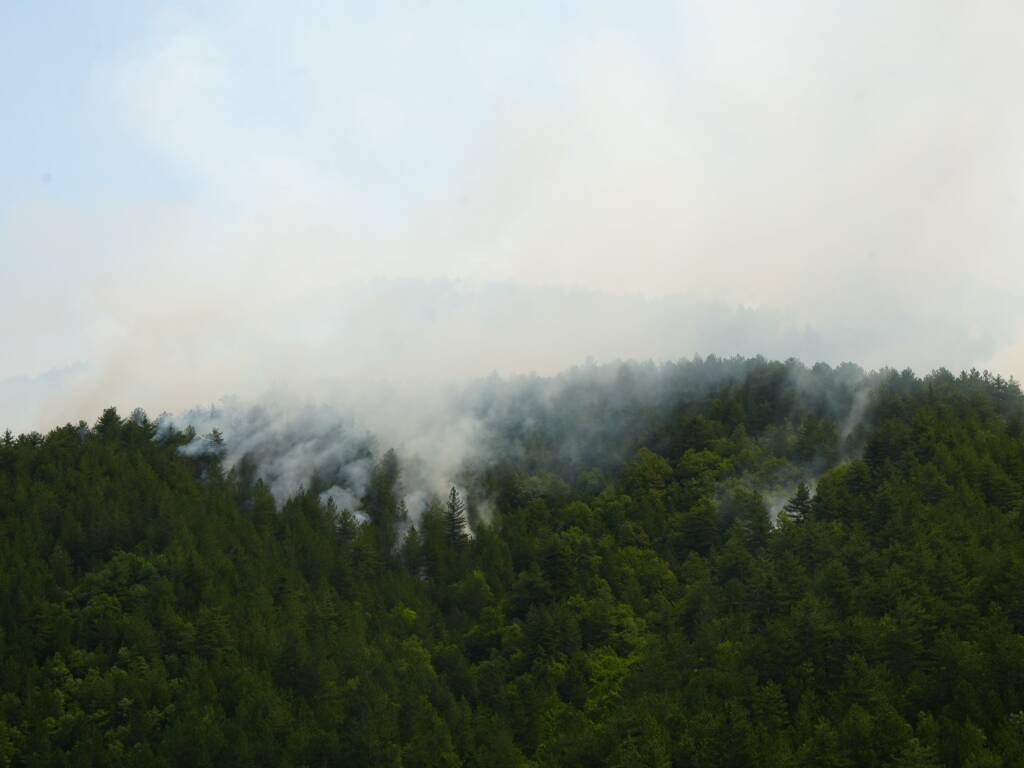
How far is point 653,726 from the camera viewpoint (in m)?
87.2

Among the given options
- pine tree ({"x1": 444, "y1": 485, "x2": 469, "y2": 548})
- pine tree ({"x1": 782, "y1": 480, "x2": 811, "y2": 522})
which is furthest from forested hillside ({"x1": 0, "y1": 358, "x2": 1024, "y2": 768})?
pine tree ({"x1": 444, "y1": 485, "x2": 469, "y2": 548})

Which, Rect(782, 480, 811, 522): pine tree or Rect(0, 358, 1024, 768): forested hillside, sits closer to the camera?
Rect(0, 358, 1024, 768): forested hillside

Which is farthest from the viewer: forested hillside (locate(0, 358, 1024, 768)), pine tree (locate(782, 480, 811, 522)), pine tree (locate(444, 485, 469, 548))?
pine tree (locate(444, 485, 469, 548))

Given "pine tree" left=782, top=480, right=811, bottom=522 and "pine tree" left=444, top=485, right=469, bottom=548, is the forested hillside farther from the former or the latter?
"pine tree" left=444, top=485, right=469, bottom=548

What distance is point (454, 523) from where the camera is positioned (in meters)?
160

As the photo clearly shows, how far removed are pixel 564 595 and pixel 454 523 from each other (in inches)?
1195

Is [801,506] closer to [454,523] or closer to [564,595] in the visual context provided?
[564,595]

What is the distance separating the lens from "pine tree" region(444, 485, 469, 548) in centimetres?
15800

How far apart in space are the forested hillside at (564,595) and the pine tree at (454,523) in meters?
0.73

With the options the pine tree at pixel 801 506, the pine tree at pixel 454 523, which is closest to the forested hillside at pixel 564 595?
the pine tree at pixel 801 506

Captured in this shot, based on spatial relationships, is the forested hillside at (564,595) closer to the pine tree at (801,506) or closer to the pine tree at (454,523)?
the pine tree at (801,506)

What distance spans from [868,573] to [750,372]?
286 ft

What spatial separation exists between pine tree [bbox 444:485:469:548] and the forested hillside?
73 centimetres

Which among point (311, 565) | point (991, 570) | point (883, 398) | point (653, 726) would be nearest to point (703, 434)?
point (883, 398)
